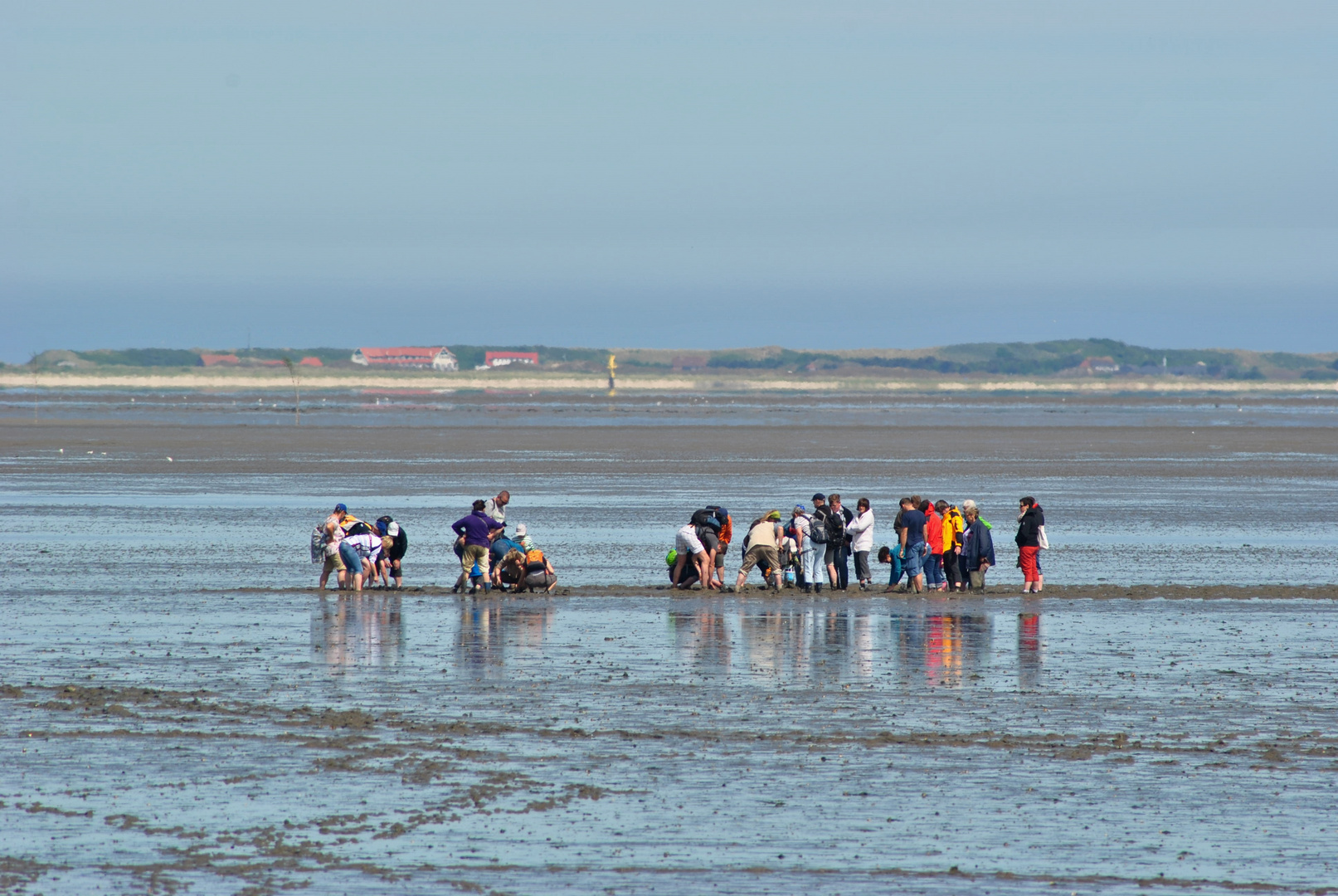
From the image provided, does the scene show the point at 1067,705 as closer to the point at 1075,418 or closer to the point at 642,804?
the point at 642,804

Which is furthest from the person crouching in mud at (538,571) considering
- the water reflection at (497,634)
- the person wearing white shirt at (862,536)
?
the person wearing white shirt at (862,536)

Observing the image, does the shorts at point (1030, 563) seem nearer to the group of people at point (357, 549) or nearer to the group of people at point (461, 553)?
the group of people at point (461, 553)

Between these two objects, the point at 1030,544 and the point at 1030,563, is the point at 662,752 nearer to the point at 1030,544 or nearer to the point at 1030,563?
the point at 1030,563

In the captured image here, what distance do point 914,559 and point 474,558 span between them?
21.8 feet

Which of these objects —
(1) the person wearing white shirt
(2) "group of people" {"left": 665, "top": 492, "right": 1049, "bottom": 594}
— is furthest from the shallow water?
(1) the person wearing white shirt

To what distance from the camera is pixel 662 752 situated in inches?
471

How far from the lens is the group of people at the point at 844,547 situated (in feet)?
73.5

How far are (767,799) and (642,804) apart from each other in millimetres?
888

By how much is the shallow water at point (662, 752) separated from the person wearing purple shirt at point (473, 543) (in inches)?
110

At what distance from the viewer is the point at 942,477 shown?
44.2 metres

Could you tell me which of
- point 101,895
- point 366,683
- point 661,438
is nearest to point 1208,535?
point 366,683

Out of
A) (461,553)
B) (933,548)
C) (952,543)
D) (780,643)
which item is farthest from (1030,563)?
(461,553)

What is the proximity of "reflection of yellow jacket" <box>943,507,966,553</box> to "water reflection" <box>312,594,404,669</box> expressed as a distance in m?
8.16

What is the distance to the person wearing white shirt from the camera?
23.2 metres
